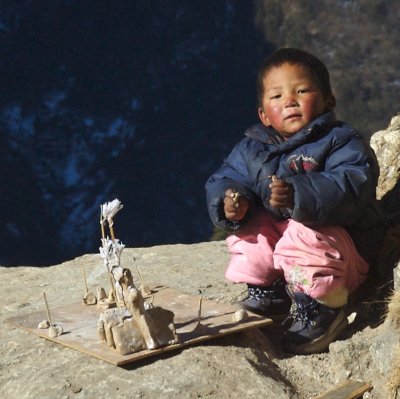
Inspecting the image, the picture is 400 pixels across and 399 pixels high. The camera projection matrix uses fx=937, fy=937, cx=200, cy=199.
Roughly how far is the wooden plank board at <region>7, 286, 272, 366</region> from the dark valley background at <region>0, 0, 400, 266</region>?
559 inches

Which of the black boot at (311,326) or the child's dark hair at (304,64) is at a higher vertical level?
the child's dark hair at (304,64)

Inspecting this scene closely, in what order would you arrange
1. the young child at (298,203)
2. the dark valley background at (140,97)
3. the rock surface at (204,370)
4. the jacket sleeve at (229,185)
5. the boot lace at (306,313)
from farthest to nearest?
1. the dark valley background at (140,97)
2. the jacket sleeve at (229,185)
3. the boot lace at (306,313)
4. the young child at (298,203)
5. the rock surface at (204,370)

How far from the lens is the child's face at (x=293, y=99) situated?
169 inches

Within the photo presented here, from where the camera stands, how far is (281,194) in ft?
12.8

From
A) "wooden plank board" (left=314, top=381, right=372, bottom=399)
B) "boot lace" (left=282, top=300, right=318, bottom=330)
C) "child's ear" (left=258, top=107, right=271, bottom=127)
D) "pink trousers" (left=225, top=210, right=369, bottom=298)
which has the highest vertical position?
"child's ear" (left=258, top=107, right=271, bottom=127)

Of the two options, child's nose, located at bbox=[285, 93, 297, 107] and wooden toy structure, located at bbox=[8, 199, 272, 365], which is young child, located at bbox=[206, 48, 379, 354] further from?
wooden toy structure, located at bbox=[8, 199, 272, 365]

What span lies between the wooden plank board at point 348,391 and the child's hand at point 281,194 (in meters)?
0.78

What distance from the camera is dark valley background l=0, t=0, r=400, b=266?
778 inches

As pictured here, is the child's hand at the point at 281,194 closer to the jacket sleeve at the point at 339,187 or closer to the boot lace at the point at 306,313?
the jacket sleeve at the point at 339,187

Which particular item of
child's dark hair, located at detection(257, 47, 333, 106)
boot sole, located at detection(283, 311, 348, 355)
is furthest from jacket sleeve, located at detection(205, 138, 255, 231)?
boot sole, located at detection(283, 311, 348, 355)

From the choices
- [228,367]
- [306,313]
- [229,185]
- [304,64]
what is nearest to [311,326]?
[306,313]

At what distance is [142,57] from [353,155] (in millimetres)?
18745

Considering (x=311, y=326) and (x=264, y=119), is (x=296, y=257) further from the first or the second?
(x=264, y=119)

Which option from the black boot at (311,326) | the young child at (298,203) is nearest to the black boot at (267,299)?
the young child at (298,203)
